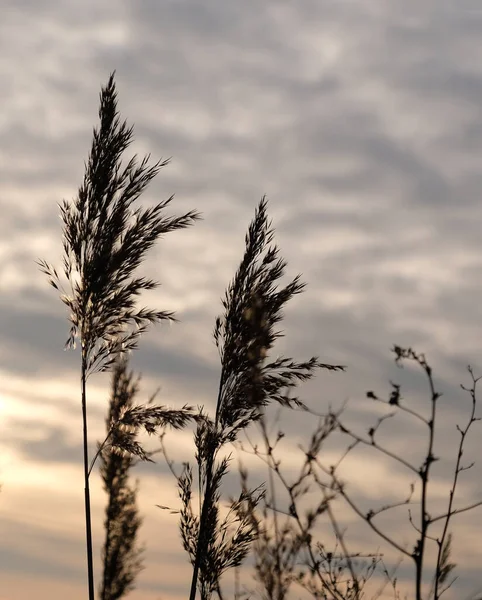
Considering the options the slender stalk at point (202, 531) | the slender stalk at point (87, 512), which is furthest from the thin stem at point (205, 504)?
the slender stalk at point (87, 512)

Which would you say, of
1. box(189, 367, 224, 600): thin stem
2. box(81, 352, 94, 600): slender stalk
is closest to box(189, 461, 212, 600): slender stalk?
box(189, 367, 224, 600): thin stem

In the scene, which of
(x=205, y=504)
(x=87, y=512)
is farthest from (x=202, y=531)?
(x=87, y=512)

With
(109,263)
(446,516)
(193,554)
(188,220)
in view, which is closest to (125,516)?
(193,554)

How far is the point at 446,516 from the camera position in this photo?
2.90 metres

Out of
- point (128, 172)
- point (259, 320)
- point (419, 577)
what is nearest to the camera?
point (419, 577)

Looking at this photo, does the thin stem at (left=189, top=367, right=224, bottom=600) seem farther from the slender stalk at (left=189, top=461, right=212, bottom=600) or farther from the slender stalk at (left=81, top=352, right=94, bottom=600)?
the slender stalk at (left=81, top=352, right=94, bottom=600)

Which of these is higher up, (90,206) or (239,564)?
(90,206)

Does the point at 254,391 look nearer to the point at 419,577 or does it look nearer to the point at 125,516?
the point at 419,577

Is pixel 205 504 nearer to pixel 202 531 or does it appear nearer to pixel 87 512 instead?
pixel 202 531

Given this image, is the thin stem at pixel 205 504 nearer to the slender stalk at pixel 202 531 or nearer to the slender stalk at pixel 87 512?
the slender stalk at pixel 202 531

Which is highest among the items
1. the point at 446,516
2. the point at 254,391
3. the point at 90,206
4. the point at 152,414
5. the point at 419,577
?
the point at 90,206

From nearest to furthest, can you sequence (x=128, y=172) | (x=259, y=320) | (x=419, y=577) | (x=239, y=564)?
(x=419, y=577) → (x=259, y=320) → (x=239, y=564) → (x=128, y=172)

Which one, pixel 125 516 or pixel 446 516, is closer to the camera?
pixel 446 516

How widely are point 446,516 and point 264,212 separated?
17.9 feet
